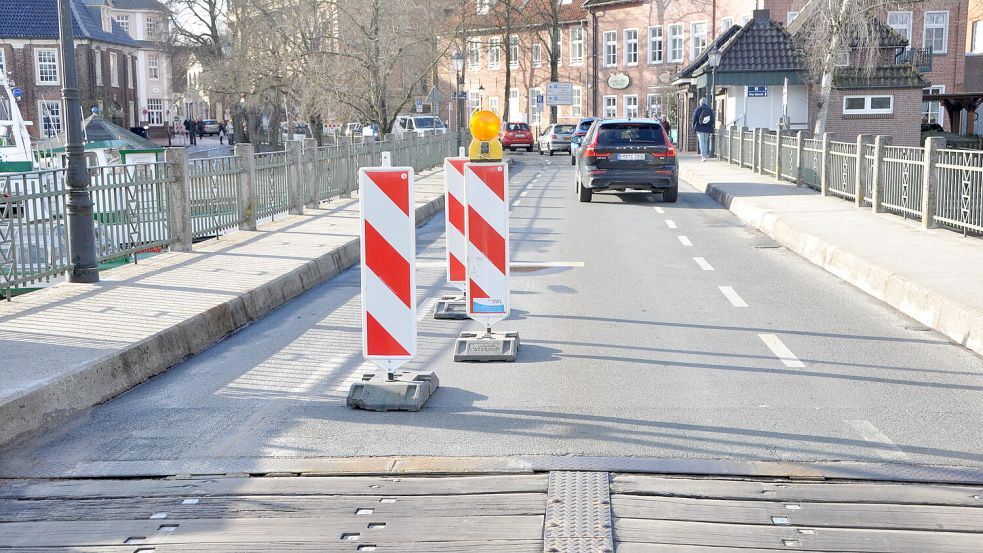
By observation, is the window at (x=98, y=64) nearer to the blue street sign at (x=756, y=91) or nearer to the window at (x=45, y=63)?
the window at (x=45, y=63)

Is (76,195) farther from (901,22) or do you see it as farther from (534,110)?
(534,110)

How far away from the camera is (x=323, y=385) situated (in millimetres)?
7410

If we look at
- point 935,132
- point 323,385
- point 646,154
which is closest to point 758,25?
point 935,132

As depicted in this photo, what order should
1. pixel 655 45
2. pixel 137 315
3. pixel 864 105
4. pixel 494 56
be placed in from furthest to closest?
pixel 494 56
pixel 655 45
pixel 864 105
pixel 137 315

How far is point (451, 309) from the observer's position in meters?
10.0

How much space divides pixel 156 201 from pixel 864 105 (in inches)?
1574

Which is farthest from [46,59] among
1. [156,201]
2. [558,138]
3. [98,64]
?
[156,201]

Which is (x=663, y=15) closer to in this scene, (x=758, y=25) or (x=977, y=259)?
(x=758, y=25)

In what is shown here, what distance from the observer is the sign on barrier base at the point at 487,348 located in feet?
26.5

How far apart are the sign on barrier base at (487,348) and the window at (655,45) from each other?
5689 cm

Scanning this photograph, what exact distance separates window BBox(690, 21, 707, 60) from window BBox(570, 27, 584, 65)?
1066cm

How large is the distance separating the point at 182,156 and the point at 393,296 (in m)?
7.26

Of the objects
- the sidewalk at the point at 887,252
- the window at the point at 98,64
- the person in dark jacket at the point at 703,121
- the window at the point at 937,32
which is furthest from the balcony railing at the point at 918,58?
the window at the point at 98,64

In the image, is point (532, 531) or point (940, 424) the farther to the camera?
point (940, 424)
